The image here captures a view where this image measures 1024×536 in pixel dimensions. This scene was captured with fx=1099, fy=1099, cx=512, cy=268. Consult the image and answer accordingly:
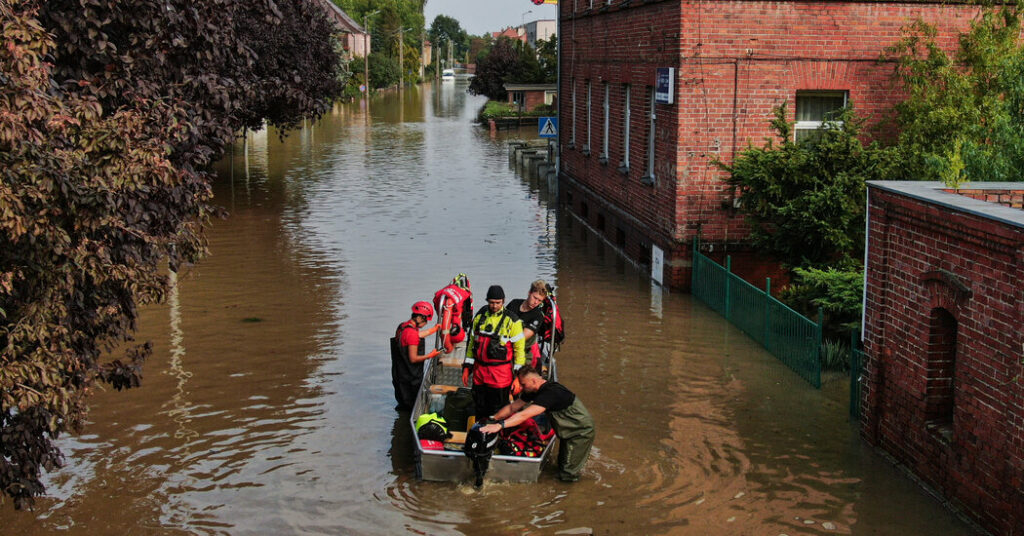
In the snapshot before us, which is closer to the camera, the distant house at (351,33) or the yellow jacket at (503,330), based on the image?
the yellow jacket at (503,330)

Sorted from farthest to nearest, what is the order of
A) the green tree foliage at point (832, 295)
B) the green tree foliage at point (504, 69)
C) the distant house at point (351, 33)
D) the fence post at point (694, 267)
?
the distant house at point (351, 33) < the green tree foliage at point (504, 69) < the fence post at point (694, 267) < the green tree foliage at point (832, 295)

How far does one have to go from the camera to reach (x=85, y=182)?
7.15m

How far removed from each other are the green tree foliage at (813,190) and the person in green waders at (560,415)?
6.98 meters

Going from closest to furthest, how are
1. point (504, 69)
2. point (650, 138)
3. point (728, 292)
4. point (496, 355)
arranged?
point (496, 355) < point (728, 292) < point (650, 138) < point (504, 69)

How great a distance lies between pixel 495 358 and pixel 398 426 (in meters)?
2.00

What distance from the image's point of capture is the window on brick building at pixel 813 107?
1862cm

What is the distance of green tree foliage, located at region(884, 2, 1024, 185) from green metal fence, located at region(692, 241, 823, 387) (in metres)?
2.90

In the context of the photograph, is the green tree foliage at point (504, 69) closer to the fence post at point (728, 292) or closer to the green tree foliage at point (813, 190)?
the green tree foliage at point (813, 190)

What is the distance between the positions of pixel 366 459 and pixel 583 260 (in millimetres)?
12002

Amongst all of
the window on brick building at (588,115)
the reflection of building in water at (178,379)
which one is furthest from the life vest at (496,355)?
the window on brick building at (588,115)

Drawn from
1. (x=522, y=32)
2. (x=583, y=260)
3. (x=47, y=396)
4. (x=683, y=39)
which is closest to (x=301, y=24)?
(x=583, y=260)

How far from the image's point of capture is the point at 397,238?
985 inches

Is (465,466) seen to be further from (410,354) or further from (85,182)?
(85,182)

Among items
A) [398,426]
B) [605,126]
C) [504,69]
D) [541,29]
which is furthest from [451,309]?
[541,29]
